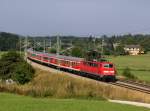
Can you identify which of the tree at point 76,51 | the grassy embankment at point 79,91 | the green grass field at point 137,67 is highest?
the tree at point 76,51

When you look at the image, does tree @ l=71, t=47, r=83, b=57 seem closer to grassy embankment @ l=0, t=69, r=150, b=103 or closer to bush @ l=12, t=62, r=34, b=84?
bush @ l=12, t=62, r=34, b=84

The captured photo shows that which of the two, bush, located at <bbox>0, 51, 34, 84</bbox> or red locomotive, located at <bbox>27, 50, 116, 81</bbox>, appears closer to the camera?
red locomotive, located at <bbox>27, 50, 116, 81</bbox>

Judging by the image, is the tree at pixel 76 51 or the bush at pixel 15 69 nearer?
the bush at pixel 15 69

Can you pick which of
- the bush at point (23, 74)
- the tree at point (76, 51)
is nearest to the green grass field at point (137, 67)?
the tree at point (76, 51)

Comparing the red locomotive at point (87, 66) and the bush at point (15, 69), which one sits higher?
the red locomotive at point (87, 66)

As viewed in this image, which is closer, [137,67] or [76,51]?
[137,67]

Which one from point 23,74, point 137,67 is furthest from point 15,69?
point 137,67

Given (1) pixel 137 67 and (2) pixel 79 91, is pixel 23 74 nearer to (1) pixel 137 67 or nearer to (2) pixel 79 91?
(1) pixel 137 67

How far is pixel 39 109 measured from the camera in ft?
53.6

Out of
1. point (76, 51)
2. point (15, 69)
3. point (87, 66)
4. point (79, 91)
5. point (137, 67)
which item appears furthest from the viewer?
point (76, 51)

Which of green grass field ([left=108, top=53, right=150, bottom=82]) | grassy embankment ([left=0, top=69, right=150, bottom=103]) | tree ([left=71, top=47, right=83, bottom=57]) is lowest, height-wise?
green grass field ([left=108, top=53, right=150, bottom=82])

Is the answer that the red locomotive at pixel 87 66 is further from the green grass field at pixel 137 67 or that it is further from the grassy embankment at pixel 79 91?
the green grass field at pixel 137 67

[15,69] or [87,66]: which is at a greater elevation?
[87,66]

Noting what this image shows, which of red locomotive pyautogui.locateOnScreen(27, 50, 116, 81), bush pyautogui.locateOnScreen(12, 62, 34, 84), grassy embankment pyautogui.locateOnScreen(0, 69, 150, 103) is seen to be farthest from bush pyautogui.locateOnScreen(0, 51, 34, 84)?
grassy embankment pyautogui.locateOnScreen(0, 69, 150, 103)
